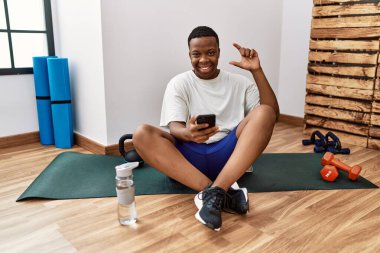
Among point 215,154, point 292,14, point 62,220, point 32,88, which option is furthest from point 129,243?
point 292,14

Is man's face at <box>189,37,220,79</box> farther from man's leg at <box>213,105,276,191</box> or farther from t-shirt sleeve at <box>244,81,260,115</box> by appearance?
man's leg at <box>213,105,276,191</box>

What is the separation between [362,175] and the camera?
1.86 m

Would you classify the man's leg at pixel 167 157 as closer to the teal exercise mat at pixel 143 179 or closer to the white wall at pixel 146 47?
the teal exercise mat at pixel 143 179

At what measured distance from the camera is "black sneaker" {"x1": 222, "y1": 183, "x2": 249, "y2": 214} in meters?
1.38

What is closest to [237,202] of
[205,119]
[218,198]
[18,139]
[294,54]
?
[218,198]

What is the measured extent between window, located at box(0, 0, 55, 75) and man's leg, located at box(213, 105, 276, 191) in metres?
1.67

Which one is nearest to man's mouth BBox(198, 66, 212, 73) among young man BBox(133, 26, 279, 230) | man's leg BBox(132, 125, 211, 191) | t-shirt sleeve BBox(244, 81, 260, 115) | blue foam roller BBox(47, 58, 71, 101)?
young man BBox(133, 26, 279, 230)

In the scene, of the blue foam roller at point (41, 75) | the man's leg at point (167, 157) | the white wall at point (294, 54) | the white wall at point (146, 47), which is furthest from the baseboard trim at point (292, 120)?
the blue foam roller at point (41, 75)

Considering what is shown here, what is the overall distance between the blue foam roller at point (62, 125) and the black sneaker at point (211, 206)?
51.9 inches

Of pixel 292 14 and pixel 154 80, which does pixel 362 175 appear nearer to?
pixel 154 80

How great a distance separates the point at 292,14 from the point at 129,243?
2464 mm

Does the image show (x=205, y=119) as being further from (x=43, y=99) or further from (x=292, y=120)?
(x=292, y=120)

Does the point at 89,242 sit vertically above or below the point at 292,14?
below

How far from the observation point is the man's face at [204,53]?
5.22 ft
